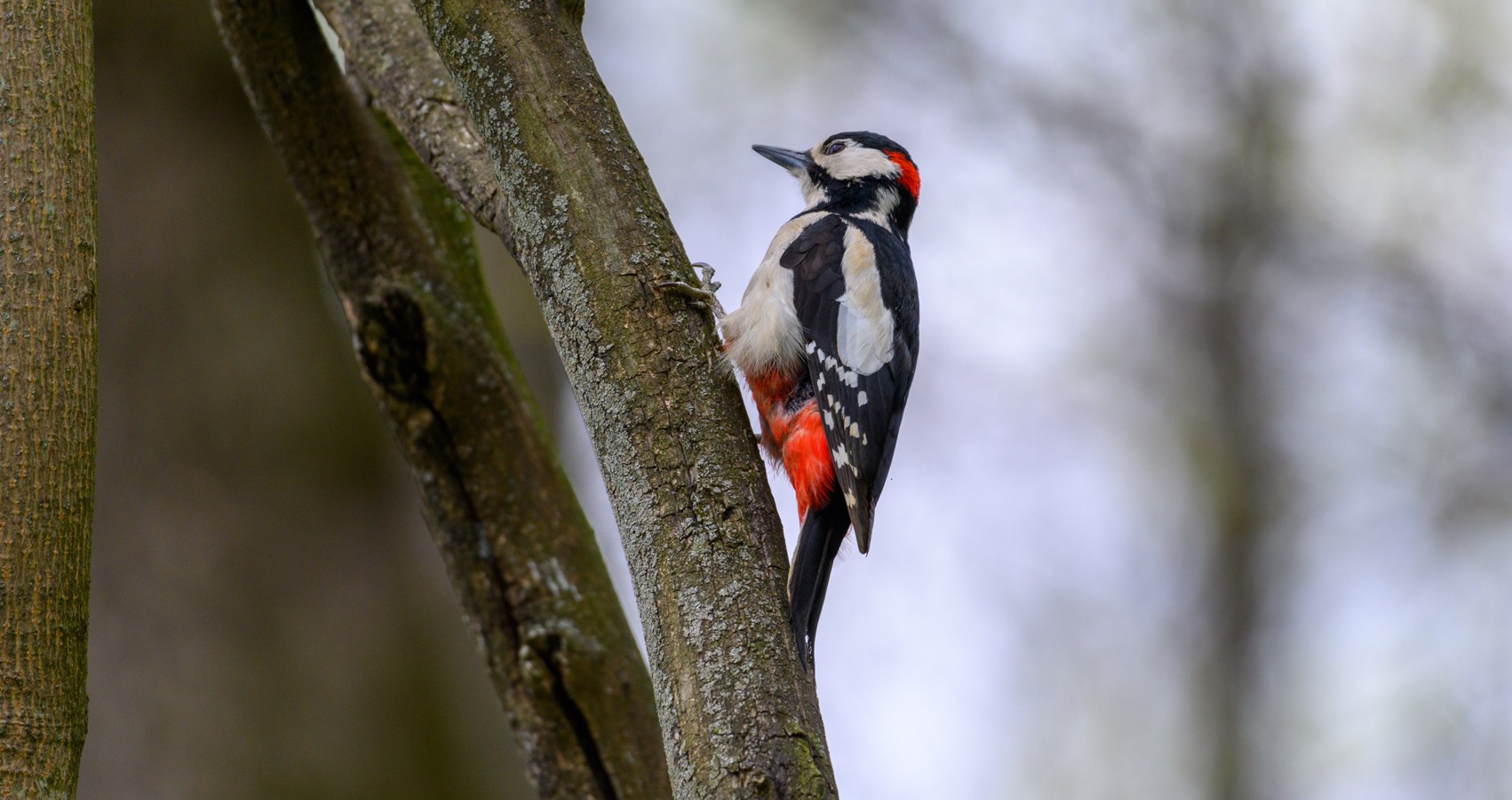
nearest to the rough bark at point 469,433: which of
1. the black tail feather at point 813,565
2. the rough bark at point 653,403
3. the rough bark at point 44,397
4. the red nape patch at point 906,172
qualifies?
the black tail feather at point 813,565

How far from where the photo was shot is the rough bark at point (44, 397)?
4.98ft

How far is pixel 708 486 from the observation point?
1.83 metres

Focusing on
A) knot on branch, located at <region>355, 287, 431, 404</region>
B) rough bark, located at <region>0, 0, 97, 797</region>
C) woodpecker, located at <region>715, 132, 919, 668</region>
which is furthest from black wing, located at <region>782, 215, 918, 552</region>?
rough bark, located at <region>0, 0, 97, 797</region>

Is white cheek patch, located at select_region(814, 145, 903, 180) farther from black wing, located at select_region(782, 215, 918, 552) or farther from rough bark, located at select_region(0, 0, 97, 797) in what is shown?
rough bark, located at select_region(0, 0, 97, 797)

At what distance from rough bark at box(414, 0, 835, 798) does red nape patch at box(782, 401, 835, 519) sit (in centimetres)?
73

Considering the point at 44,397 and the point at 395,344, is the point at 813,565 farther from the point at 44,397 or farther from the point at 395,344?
the point at 44,397

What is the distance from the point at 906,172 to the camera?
4.00m

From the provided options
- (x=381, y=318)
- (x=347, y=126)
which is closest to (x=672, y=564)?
(x=381, y=318)

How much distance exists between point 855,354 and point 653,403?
1.22 m

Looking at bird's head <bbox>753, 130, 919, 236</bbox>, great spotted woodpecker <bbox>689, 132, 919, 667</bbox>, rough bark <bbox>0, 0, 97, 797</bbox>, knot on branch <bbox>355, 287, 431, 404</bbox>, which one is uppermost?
bird's head <bbox>753, 130, 919, 236</bbox>

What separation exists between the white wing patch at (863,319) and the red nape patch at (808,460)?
15 cm

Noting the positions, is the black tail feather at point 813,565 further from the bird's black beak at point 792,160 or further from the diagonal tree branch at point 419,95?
the bird's black beak at point 792,160

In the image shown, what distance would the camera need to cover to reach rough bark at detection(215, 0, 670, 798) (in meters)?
2.46

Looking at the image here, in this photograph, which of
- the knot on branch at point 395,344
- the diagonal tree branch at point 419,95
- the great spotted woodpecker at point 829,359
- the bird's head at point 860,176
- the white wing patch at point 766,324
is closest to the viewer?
the diagonal tree branch at point 419,95
